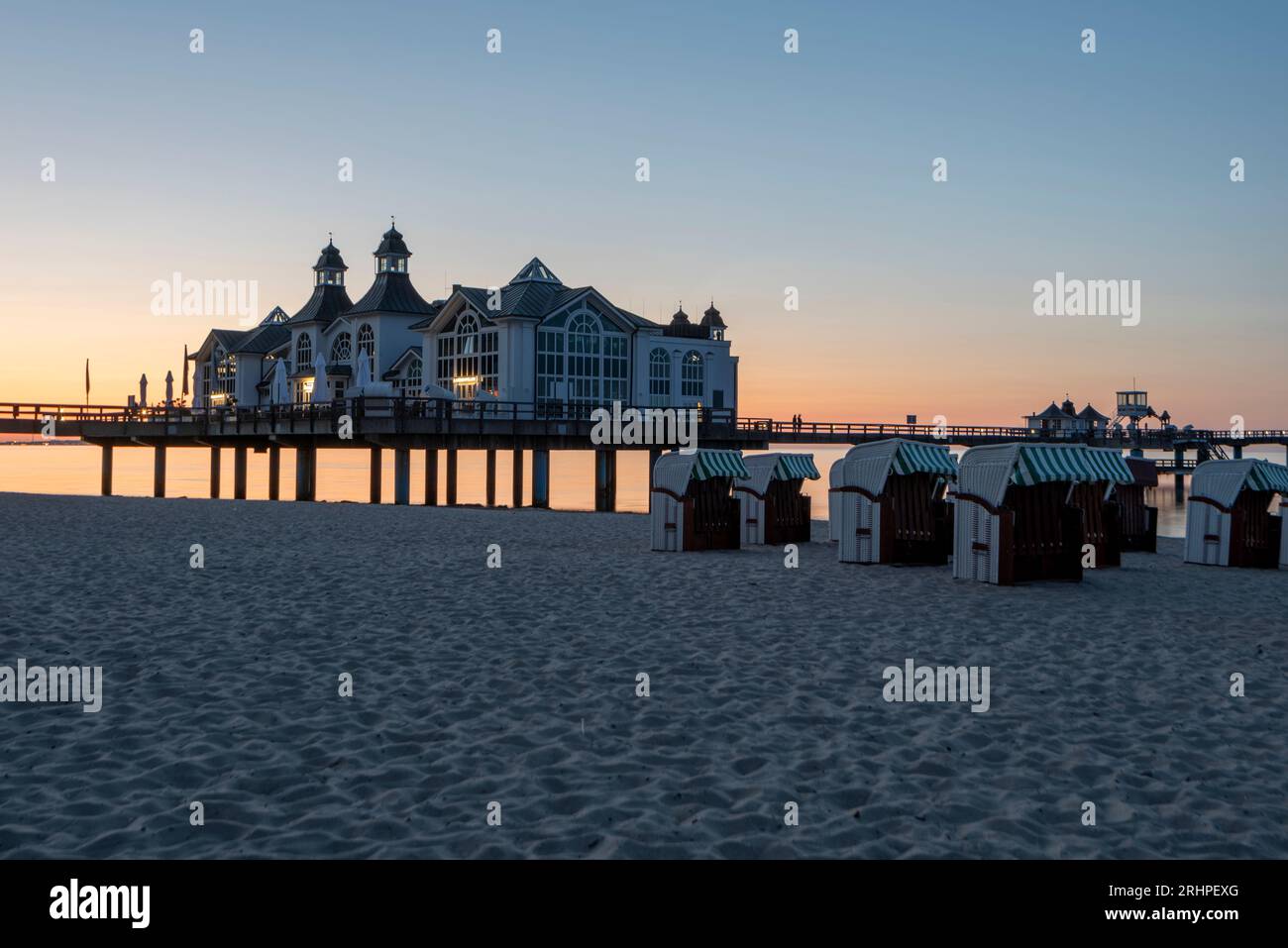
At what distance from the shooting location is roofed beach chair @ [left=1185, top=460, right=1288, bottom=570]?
54.6ft

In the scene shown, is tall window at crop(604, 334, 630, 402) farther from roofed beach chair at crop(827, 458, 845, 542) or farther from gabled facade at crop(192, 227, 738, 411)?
roofed beach chair at crop(827, 458, 845, 542)

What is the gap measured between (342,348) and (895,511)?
48.7 meters

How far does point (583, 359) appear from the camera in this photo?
1908 inches

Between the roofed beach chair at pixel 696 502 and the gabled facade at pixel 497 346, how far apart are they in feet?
70.8

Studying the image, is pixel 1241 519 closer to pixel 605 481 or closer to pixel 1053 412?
pixel 605 481

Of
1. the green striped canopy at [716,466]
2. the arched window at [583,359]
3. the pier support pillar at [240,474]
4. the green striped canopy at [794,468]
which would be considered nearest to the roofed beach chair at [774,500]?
the green striped canopy at [794,468]

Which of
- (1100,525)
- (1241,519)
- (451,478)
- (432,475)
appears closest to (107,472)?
(451,478)

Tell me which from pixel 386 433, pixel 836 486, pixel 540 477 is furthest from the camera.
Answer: pixel 540 477

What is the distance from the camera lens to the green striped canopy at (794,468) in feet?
64.6

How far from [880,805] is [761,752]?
97cm

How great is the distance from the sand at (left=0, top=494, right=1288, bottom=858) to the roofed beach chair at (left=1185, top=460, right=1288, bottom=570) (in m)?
4.16

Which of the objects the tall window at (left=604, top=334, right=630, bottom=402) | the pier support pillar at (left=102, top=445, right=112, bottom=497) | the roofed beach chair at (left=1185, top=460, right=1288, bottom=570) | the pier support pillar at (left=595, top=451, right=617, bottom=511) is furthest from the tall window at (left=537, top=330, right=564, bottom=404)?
the roofed beach chair at (left=1185, top=460, right=1288, bottom=570)
